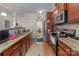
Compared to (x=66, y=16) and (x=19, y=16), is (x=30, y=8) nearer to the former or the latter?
(x=19, y=16)

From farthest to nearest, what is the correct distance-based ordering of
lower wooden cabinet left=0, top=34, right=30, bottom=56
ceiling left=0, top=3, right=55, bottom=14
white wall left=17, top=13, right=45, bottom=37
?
white wall left=17, top=13, right=45, bottom=37 → ceiling left=0, top=3, right=55, bottom=14 → lower wooden cabinet left=0, top=34, right=30, bottom=56

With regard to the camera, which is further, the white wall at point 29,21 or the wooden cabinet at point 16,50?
the white wall at point 29,21

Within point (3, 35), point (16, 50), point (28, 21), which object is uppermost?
point (28, 21)

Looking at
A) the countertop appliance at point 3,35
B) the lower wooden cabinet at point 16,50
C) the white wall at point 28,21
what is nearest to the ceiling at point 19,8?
the white wall at point 28,21

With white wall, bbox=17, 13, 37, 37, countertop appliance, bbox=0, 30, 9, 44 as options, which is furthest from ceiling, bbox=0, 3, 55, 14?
countertop appliance, bbox=0, 30, 9, 44

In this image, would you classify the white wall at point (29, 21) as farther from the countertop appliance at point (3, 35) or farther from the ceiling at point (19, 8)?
the countertop appliance at point (3, 35)

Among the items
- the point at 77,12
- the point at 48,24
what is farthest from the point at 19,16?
the point at 48,24

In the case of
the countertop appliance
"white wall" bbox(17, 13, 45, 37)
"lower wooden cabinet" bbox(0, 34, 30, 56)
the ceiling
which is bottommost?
"lower wooden cabinet" bbox(0, 34, 30, 56)

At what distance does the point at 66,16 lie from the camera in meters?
3.57

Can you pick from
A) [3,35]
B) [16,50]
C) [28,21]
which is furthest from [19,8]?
[3,35]

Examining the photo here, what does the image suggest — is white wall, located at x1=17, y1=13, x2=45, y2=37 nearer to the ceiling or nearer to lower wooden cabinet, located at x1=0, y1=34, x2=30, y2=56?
the ceiling

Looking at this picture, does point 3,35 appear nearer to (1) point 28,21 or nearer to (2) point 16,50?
(2) point 16,50

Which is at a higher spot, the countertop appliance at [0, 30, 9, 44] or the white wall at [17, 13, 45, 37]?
the white wall at [17, 13, 45, 37]

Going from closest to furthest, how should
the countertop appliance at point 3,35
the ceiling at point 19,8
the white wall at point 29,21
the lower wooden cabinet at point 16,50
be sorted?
the lower wooden cabinet at point 16,50 < the countertop appliance at point 3,35 < the ceiling at point 19,8 < the white wall at point 29,21
